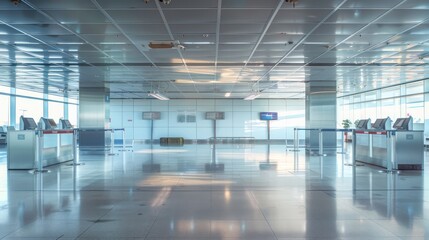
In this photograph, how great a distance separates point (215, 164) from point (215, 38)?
15.8ft

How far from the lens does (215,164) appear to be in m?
13.1

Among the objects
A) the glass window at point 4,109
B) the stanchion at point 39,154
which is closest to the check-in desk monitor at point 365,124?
the stanchion at point 39,154

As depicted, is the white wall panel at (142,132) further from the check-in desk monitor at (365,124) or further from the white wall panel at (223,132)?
the check-in desk monitor at (365,124)

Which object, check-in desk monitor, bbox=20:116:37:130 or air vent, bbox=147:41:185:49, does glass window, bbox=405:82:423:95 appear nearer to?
air vent, bbox=147:41:185:49

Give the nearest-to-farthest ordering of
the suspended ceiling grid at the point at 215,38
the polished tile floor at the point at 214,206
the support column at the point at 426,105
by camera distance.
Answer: the polished tile floor at the point at 214,206 < the suspended ceiling grid at the point at 215,38 < the support column at the point at 426,105

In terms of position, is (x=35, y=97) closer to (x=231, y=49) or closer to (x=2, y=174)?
(x=2, y=174)

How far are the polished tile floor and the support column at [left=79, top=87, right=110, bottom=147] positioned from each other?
12269 mm

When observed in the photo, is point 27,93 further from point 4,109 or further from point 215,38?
point 215,38

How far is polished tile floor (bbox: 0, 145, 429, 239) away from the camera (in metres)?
4.73

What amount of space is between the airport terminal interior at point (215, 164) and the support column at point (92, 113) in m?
1.92

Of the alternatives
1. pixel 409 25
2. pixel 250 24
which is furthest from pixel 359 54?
pixel 250 24

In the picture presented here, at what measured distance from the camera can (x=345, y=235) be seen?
4555 mm

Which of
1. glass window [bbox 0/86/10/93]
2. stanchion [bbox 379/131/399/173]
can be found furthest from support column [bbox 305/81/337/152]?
glass window [bbox 0/86/10/93]

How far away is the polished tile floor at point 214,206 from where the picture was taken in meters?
4.73
